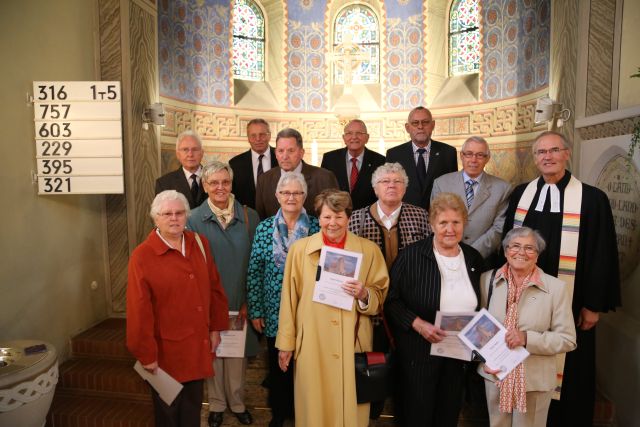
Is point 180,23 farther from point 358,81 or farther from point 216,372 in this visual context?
point 216,372

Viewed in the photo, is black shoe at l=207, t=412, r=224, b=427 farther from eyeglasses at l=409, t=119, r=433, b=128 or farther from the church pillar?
eyeglasses at l=409, t=119, r=433, b=128

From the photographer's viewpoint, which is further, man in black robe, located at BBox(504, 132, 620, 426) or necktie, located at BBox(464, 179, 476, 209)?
necktie, located at BBox(464, 179, 476, 209)

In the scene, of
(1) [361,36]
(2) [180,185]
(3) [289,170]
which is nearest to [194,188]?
(2) [180,185]

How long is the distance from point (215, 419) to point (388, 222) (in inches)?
68.7

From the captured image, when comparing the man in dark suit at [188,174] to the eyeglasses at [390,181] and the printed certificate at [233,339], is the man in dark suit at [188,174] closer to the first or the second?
the printed certificate at [233,339]

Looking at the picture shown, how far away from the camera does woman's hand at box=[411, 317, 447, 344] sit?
2.50 metres

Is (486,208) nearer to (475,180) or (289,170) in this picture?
(475,180)

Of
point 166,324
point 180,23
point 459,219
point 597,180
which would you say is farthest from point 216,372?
point 180,23

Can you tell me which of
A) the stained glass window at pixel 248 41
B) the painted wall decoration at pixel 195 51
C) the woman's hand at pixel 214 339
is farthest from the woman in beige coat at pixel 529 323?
the stained glass window at pixel 248 41

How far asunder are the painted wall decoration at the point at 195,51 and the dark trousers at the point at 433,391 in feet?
18.5

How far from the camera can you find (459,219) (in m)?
2.54

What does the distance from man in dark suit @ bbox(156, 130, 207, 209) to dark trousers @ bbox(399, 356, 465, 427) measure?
216 centimetres

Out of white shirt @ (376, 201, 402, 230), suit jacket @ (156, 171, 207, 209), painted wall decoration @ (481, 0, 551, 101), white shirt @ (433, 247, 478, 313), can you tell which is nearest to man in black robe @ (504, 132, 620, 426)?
white shirt @ (433, 247, 478, 313)

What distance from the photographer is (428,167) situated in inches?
158
